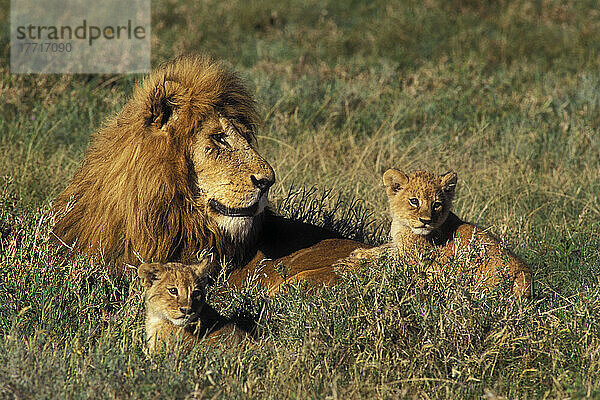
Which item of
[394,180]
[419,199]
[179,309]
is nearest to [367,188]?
[394,180]

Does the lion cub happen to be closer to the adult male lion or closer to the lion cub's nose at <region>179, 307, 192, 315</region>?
the lion cub's nose at <region>179, 307, 192, 315</region>

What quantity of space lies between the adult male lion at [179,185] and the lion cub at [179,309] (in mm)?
697

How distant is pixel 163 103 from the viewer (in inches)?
189

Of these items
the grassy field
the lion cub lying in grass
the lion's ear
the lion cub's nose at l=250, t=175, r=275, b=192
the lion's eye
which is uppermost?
the lion's ear

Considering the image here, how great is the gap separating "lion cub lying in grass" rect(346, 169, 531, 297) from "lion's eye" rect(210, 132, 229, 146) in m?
0.93

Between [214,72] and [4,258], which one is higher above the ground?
[214,72]

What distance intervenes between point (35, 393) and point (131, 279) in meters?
1.39

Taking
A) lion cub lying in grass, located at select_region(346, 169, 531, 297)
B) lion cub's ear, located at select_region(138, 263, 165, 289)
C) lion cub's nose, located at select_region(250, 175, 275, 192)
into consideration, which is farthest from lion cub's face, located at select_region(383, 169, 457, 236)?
lion cub's ear, located at select_region(138, 263, 165, 289)

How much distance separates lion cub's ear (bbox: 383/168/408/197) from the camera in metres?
4.88

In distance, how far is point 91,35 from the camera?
1223 centimetres

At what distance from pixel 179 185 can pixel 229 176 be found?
28 cm

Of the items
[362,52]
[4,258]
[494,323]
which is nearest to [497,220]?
[494,323]

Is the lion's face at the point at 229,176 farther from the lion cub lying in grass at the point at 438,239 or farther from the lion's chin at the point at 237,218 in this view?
the lion cub lying in grass at the point at 438,239

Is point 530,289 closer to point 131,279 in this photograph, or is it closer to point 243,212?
point 243,212
